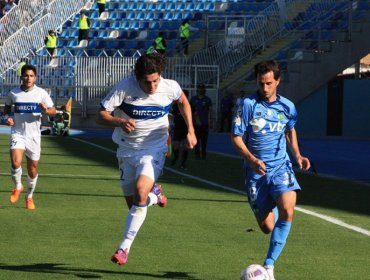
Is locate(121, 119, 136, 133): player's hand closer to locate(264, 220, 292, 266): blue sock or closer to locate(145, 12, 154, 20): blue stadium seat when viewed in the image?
locate(264, 220, 292, 266): blue sock

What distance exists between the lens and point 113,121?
10422 millimetres

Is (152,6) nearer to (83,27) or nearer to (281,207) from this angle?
(83,27)

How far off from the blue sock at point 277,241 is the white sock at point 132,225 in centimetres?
124

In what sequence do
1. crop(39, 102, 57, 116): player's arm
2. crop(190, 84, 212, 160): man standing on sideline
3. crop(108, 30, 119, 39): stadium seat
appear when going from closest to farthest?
crop(39, 102, 57, 116): player's arm, crop(190, 84, 212, 160): man standing on sideline, crop(108, 30, 119, 39): stadium seat

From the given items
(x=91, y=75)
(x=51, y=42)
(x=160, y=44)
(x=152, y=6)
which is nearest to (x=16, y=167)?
(x=91, y=75)

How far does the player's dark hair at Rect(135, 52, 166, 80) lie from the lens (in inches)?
403

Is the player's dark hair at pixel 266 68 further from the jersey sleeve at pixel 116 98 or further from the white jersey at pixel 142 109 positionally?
the jersey sleeve at pixel 116 98

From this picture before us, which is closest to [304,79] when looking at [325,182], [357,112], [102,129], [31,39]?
[357,112]

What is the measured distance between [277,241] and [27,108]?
7005 millimetres

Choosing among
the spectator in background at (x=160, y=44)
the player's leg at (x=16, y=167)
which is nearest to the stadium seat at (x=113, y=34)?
the spectator in background at (x=160, y=44)

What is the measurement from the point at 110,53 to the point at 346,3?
36.3 feet

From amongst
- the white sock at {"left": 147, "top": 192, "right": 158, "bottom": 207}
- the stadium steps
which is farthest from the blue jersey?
the stadium steps

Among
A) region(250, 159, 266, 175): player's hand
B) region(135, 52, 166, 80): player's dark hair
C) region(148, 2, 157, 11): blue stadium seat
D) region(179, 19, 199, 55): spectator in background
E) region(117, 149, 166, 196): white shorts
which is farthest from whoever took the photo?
region(148, 2, 157, 11): blue stadium seat

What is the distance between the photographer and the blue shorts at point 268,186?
10.0 metres
